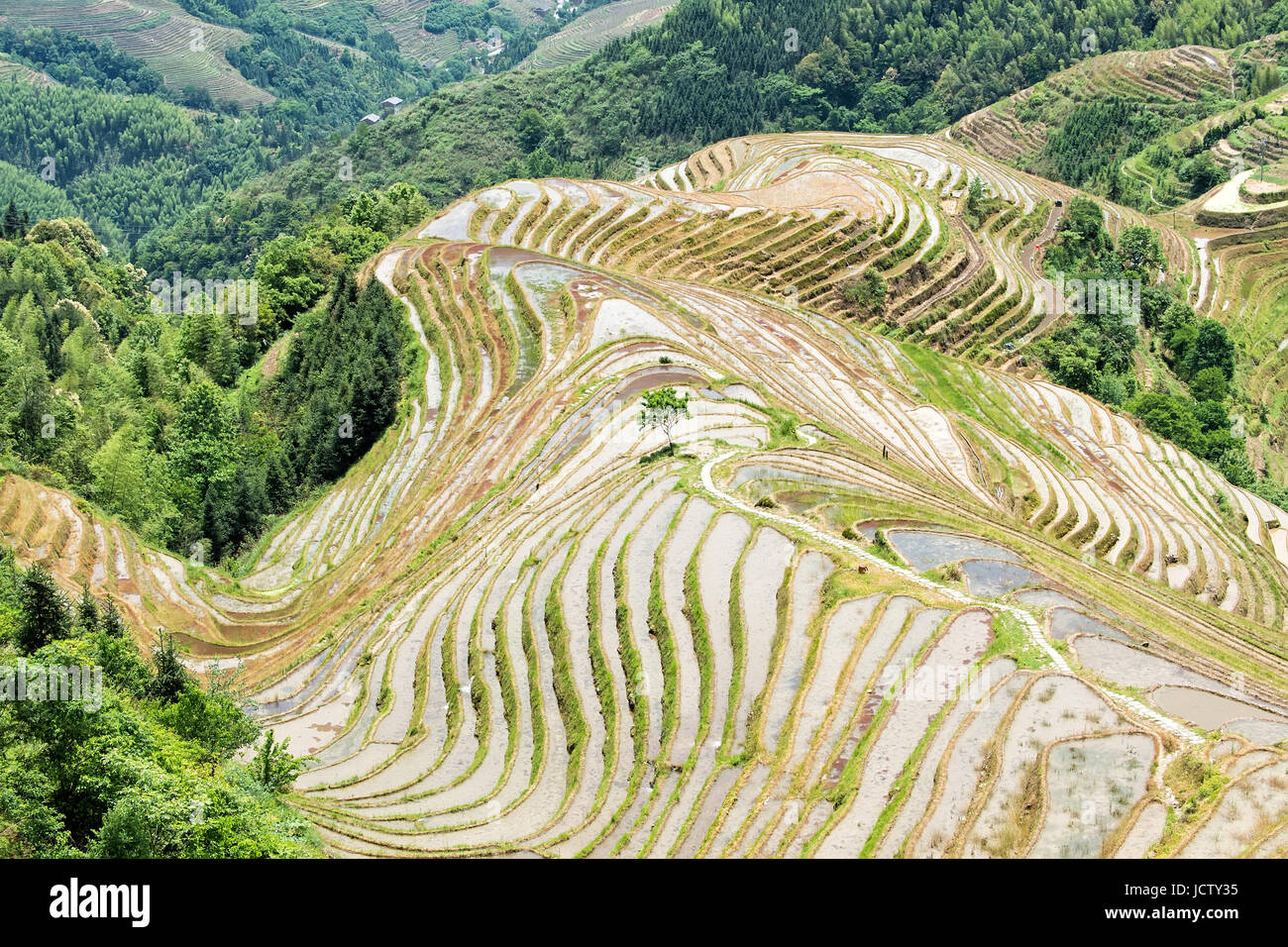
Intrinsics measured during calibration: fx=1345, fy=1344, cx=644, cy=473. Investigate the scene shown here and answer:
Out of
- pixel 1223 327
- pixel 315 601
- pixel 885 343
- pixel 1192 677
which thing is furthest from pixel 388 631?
pixel 1223 327

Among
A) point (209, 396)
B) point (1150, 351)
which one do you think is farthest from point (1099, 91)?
point (209, 396)

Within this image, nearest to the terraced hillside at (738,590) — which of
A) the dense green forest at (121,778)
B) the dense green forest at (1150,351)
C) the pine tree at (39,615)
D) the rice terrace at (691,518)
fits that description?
the rice terrace at (691,518)

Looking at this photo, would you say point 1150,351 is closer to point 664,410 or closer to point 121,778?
point 664,410

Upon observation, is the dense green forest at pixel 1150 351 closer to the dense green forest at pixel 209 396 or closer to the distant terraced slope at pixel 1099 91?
the dense green forest at pixel 209 396

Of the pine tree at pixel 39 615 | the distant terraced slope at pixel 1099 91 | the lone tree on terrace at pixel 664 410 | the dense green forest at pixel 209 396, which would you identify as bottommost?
the dense green forest at pixel 209 396

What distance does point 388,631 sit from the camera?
55.5 metres

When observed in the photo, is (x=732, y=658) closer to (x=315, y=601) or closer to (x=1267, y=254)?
(x=315, y=601)

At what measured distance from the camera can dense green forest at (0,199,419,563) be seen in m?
77.8

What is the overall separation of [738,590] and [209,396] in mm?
48012

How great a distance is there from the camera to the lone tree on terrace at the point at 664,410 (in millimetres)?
64625

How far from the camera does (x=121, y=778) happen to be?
3556 cm

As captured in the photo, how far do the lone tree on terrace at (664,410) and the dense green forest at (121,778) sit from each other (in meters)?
27.7

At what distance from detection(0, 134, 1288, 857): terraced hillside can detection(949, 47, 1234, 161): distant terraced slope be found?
299ft

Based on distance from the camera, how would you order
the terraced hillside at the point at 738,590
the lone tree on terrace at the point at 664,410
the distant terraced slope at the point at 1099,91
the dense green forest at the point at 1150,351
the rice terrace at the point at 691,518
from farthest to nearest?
the distant terraced slope at the point at 1099,91, the dense green forest at the point at 1150,351, the lone tree on terrace at the point at 664,410, the rice terrace at the point at 691,518, the terraced hillside at the point at 738,590
